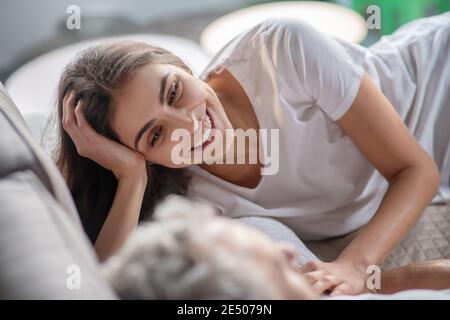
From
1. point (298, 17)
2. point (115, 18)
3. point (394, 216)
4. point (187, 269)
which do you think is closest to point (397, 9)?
point (298, 17)

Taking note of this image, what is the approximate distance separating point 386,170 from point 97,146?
1.73ft

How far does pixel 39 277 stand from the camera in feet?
2.04

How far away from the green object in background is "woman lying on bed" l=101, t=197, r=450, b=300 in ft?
4.70

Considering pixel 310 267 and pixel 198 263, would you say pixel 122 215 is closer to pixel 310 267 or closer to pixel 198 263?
pixel 310 267

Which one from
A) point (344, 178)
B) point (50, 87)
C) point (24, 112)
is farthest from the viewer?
point (50, 87)

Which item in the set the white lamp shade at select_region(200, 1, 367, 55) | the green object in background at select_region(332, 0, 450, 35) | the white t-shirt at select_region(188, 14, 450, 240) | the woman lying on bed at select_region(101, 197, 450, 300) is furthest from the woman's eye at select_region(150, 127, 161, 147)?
the green object in background at select_region(332, 0, 450, 35)

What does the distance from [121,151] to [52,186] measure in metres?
0.28

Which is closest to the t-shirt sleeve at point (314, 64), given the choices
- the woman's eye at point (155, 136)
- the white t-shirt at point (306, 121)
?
the white t-shirt at point (306, 121)

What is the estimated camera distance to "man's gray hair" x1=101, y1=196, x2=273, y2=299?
55cm

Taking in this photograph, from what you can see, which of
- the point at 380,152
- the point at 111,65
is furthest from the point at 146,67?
the point at 380,152

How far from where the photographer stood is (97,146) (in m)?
1.08

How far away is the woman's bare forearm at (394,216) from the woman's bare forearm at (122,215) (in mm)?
352

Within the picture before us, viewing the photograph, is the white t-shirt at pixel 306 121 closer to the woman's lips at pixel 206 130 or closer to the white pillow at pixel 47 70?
the woman's lips at pixel 206 130

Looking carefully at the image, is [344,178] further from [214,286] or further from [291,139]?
[214,286]
